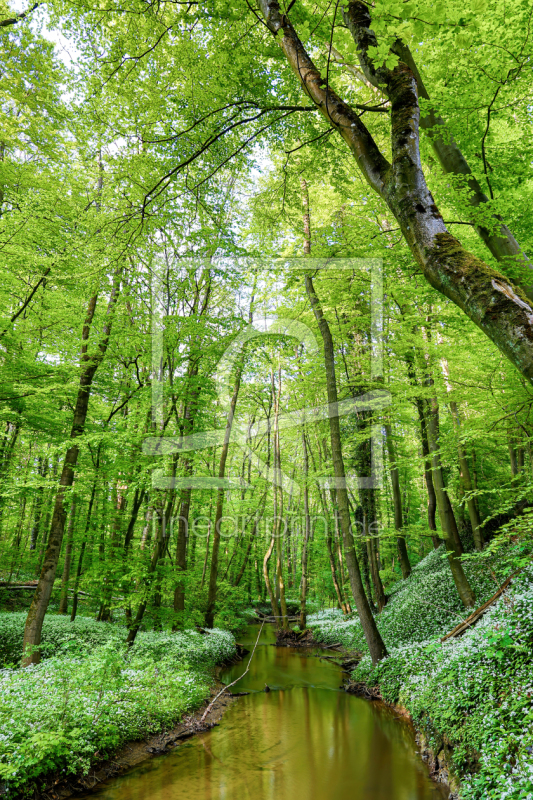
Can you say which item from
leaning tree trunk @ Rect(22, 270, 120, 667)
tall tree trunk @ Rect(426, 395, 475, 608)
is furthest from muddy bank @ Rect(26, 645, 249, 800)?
tall tree trunk @ Rect(426, 395, 475, 608)

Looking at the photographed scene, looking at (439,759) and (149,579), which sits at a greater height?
(149,579)

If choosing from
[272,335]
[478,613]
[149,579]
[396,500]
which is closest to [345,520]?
[478,613]

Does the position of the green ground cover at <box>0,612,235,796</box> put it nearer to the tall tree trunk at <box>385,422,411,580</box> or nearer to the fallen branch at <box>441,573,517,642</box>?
the fallen branch at <box>441,573,517,642</box>

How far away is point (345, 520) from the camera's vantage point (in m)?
8.57

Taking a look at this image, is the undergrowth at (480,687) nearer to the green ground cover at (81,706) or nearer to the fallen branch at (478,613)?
the fallen branch at (478,613)

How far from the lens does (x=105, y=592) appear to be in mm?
8273

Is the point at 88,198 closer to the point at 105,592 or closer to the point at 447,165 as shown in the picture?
the point at 447,165

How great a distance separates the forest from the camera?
3.47 metres

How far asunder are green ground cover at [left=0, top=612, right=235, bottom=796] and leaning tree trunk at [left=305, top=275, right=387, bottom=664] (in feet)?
11.4

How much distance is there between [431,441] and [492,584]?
123 inches

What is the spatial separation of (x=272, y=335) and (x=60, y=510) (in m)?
7.34

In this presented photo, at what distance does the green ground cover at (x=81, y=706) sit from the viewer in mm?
3939

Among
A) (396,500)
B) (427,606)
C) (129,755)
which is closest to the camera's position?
(129,755)

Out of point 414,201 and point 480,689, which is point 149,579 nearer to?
point 480,689
